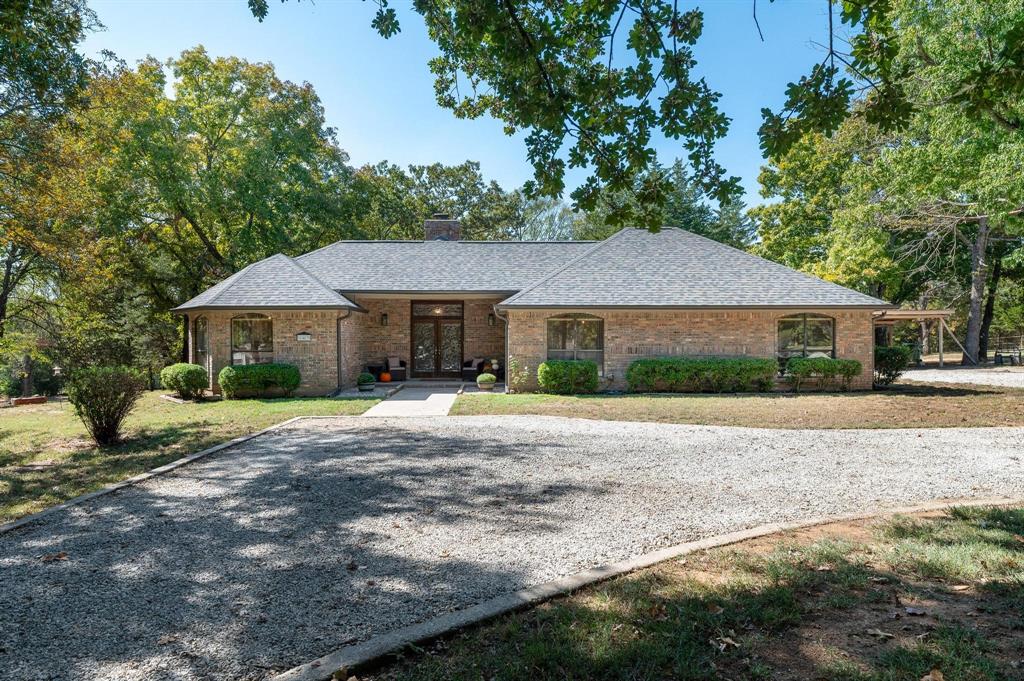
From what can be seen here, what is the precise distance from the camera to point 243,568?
374 centimetres

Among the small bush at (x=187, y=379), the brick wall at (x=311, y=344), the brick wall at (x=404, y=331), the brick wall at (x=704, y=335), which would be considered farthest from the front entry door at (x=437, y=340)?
the small bush at (x=187, y=379)

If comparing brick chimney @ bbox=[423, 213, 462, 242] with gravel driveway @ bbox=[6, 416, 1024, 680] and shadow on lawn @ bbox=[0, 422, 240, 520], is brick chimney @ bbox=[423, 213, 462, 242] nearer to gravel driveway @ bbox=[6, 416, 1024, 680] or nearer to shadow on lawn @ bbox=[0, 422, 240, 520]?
shadow on lawn @ bbox=[0, 422, 240, 520]

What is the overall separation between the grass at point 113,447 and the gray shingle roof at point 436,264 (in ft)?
16.4

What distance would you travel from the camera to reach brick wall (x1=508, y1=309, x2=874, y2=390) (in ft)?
50.9

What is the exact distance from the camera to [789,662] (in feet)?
8.33

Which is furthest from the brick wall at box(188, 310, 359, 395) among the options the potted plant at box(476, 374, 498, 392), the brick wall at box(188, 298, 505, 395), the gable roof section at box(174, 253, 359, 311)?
the potted plant at box(476, 374, 498, 392)

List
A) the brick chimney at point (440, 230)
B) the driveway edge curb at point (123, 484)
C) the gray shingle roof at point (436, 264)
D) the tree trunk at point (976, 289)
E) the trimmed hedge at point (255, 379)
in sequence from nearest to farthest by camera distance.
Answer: the driveway edge curb at point (123, 484), the trimmed hedge at point (255, 379), the gray shingle roof at point (436, 264), the brick chimney at point (440, 230), the tree trunk at point (976, 289)

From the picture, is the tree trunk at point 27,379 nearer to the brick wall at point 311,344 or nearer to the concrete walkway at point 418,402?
the brick wall at point 311,344

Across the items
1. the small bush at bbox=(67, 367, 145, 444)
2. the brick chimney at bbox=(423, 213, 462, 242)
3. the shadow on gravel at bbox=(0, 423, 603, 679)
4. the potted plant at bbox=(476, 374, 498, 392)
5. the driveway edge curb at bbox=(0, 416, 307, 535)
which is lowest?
the shadow on gravel at bbox=(0, 423, 603, 679)

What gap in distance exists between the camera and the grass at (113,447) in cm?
594

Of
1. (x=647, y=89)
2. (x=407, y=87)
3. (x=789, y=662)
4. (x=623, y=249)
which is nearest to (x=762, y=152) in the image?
(x=647, y=89)

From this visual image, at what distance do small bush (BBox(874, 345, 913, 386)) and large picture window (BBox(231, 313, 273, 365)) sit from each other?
18617 mm

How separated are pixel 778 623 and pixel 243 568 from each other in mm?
3538

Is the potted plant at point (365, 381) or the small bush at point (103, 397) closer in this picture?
the small bush at point (103, 397)
